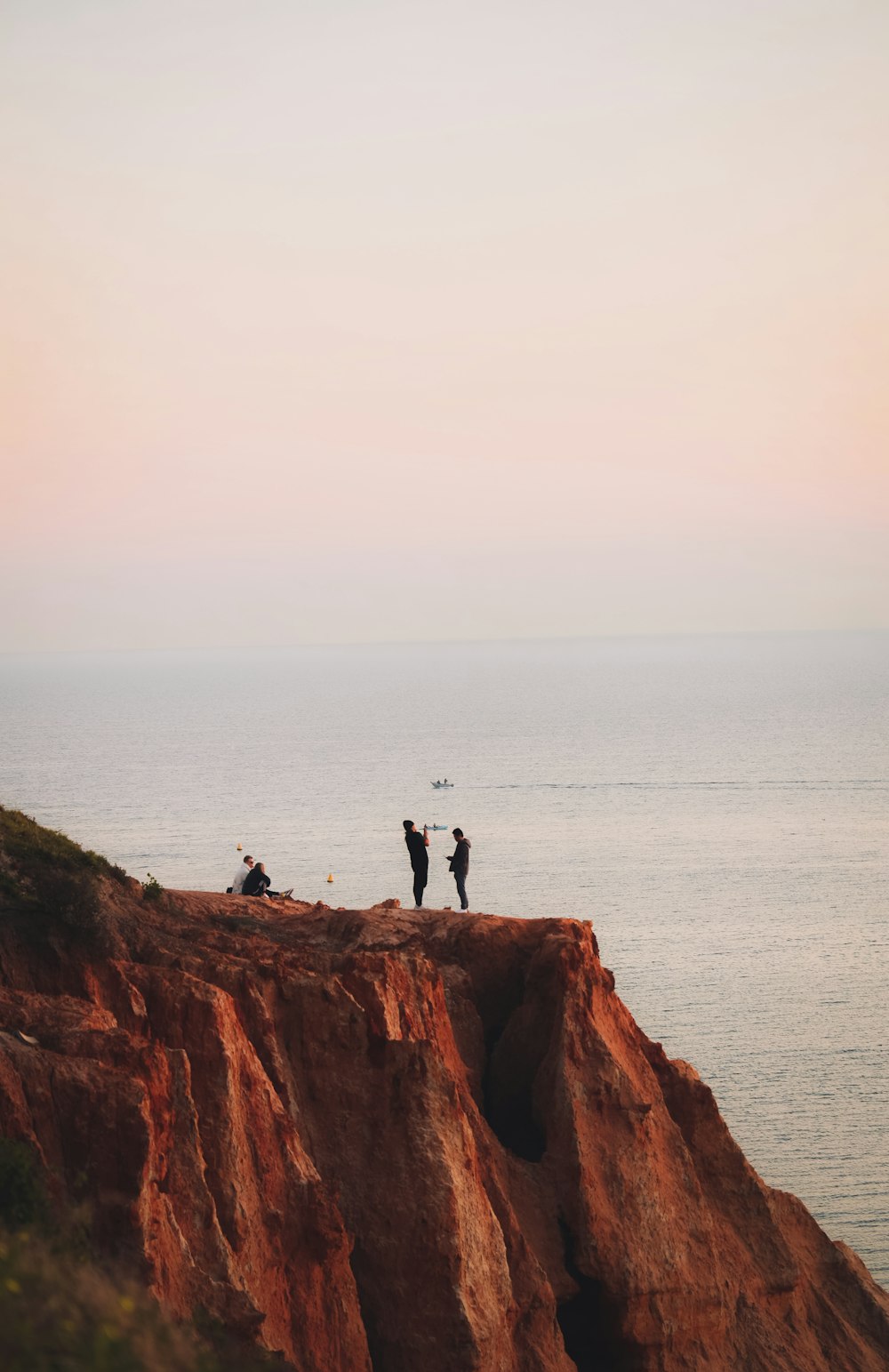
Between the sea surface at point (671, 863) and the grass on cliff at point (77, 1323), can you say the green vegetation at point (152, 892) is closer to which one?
the grass on cliff at point (77, 1323)

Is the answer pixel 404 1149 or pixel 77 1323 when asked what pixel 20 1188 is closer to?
pixel 77 1323

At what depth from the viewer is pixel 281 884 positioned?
9588cm

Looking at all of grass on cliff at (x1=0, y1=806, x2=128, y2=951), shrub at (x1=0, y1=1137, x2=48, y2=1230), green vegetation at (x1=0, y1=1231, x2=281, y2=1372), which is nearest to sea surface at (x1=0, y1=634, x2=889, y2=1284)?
grass on cliff at (x1=0, y1=806, x2=128, y2=951)

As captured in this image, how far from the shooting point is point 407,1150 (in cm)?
2178

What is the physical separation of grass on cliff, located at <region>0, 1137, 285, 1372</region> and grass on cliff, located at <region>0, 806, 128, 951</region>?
891 cm

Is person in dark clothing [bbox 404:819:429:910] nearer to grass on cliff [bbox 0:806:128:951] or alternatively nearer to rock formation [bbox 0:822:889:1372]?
rock formation [bbox 0:822:889:1372]

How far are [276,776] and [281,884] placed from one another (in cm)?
7713

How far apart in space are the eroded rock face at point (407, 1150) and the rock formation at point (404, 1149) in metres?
0.04

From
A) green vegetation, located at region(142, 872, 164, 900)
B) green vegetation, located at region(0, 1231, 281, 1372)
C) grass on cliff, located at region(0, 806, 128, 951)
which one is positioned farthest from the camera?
green vegetation, located at region(142, 872, 164, 900)

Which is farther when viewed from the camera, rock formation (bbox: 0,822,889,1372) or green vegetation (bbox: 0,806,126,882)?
green vegetation (bbox: 0,806,126,882)

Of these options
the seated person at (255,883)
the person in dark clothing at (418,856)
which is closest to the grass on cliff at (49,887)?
the seated person at (255,883)

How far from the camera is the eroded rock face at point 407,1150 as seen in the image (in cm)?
1738

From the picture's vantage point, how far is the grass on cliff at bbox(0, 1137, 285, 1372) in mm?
9641

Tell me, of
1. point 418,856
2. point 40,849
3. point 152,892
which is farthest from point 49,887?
point 418,856
